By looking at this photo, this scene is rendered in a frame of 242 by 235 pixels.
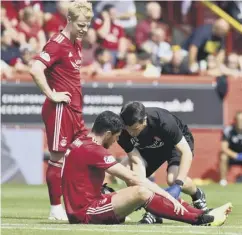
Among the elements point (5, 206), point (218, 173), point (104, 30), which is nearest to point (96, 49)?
point (104, 30)

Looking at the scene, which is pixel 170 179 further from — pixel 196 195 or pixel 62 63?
pixel 62 63

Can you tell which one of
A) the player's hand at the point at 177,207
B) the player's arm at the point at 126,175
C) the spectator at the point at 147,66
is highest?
the player's arm at the point at 126,175

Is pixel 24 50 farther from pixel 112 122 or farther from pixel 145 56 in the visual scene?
pixel 112 122

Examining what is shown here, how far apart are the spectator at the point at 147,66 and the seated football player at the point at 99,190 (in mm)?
9736

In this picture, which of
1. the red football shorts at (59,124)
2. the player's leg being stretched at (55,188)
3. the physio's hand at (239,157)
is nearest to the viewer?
the player's leg being stretched at (55,188)

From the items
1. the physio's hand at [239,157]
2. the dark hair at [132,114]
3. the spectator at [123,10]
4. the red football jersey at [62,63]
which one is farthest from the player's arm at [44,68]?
the spectator at [123,10]

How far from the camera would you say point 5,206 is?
13.6 m

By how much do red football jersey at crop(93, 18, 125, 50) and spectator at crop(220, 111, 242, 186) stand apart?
2.93m

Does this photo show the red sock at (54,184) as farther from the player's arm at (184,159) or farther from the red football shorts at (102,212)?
the red football shorts at (102,212)

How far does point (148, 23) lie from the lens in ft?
67.8

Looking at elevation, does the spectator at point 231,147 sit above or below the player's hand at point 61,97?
below

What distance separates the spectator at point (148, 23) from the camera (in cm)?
2053

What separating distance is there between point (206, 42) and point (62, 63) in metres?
9.19

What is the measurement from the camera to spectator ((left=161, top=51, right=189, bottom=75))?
1972cm
